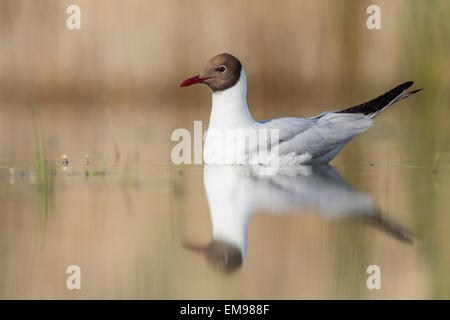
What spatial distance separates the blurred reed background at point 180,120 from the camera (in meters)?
2.55

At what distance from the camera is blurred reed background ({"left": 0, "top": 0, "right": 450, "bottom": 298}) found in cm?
255

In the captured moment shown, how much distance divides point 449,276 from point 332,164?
3706 mm

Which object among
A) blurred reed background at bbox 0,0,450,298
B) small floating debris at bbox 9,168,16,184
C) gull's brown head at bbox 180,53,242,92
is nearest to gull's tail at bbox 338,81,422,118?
blurred reed background at bbox 0,0,450,298

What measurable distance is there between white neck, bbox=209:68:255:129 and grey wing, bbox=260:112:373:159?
23 centimetres

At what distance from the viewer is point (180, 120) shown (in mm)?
9375

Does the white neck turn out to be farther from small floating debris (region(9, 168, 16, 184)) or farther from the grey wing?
small floating debris (region(9, 168, 16, 184))

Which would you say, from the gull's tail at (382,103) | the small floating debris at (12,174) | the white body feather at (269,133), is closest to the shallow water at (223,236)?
the small floating debris at (12,174)

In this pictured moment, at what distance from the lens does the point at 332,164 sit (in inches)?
241

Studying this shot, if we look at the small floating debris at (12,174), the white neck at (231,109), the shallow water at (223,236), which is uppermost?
the white neck at (231,109)

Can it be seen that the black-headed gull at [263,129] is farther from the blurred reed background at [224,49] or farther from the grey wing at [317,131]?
the blurred reed background at [224,49]

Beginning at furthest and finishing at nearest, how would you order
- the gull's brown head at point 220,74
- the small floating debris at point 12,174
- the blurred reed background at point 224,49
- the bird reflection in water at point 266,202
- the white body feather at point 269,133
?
the blurred reed background at point 224,49
the gull's brown head at point 220,74
the white body feather at point 269,133
the small floating debris at point 12,174
the bird reflection in water at point 266,202

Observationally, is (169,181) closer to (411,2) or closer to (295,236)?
(295,236)

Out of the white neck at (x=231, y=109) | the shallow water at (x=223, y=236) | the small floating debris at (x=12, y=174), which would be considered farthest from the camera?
the white neck at (x=231, y=109)

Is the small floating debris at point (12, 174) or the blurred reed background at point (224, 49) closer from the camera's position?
the small floating debris at point (12, 174)
